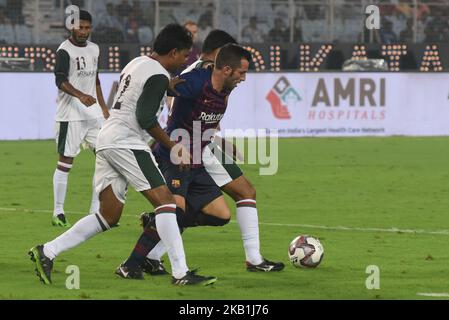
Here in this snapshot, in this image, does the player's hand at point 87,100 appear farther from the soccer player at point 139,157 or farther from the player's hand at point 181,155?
the player's hand at point 181,155

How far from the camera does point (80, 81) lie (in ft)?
48.7

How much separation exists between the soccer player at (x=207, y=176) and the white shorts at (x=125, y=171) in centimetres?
55

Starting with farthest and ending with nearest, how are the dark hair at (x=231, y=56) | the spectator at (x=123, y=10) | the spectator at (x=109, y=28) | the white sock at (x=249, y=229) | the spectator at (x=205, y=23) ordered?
the spectator at (x=205, y=23) < the spectator at (x=123, y=10) < the spectator at (x=109, y=28) < the white sock at (x=249, y=229) < the dark hair at (x=231, y=56)

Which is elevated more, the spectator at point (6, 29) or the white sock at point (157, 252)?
the spectator at point (6, 29)

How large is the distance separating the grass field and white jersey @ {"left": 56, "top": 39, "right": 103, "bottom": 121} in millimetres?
1207

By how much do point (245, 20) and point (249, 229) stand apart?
67.6ft

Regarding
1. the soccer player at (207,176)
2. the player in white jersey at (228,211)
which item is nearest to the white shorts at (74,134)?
the player in white jersey at (228,211)

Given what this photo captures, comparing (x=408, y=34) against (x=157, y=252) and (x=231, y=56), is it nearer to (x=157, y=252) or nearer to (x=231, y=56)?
(x=231, y=56)

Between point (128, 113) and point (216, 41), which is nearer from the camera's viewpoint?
point (128, 113)

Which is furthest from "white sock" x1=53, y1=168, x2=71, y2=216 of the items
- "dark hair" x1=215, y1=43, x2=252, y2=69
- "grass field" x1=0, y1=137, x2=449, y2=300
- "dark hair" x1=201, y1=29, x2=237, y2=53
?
"dark hair" x1=215, y1=43, x2=252, y2=69

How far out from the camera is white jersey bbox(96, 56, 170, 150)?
9.79m

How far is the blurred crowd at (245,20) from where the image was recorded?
29422 millimetres
